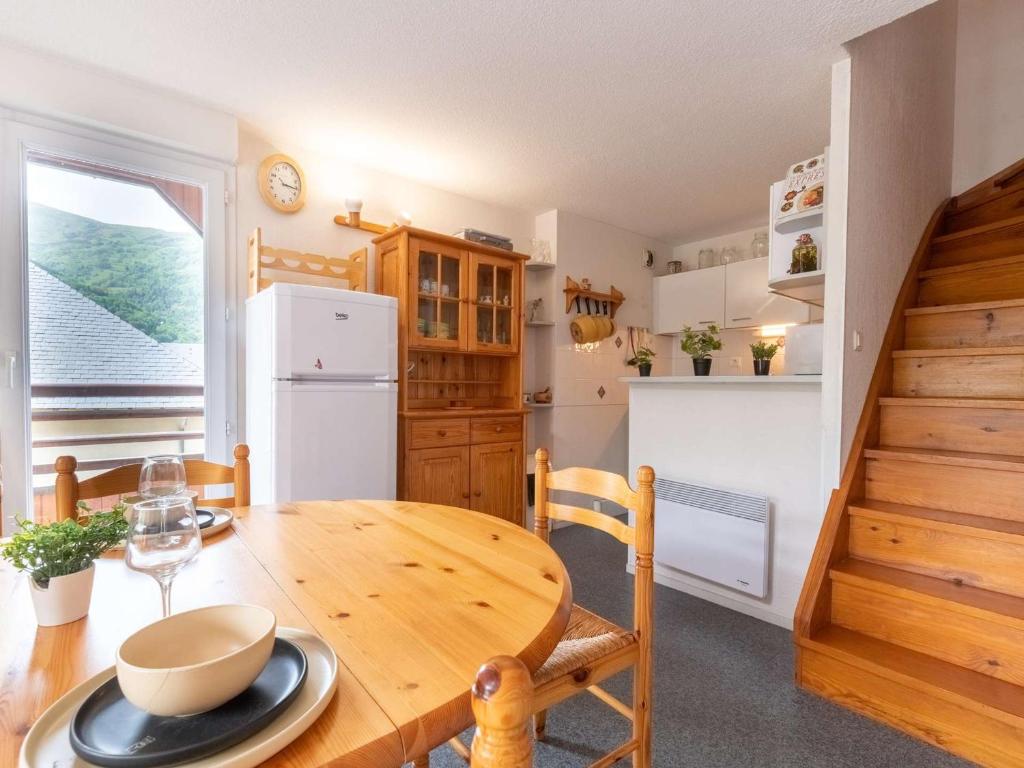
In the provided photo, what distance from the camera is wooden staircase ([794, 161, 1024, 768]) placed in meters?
1.51

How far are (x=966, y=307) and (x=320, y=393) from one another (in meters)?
2.98

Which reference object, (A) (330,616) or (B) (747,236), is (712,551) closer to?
(A) (330,616)

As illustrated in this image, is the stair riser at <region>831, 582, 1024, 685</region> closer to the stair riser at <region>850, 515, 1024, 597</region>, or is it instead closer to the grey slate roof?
the stair riser at <region>850, 515, 1024, 597</region>

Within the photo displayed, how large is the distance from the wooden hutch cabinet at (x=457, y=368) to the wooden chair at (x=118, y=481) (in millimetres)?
1362

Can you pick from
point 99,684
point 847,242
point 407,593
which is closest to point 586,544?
point 847,242

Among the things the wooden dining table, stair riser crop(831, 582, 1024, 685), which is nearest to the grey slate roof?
the wooden dining table

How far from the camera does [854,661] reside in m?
1.65

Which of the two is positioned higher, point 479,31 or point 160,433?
point 479,31

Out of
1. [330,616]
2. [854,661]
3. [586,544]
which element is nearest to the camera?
[330,616]

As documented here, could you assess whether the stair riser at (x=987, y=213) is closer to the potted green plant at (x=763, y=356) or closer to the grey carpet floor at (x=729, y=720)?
the potted green plant at (x=763, y=356)

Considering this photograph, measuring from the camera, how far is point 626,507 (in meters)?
1.27

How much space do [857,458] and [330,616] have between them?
2.08 m

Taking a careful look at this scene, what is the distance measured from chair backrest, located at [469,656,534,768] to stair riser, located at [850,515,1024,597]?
2.02 metres

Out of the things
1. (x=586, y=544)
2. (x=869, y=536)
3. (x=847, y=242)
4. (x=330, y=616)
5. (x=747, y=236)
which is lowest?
(x=586, y=544)
